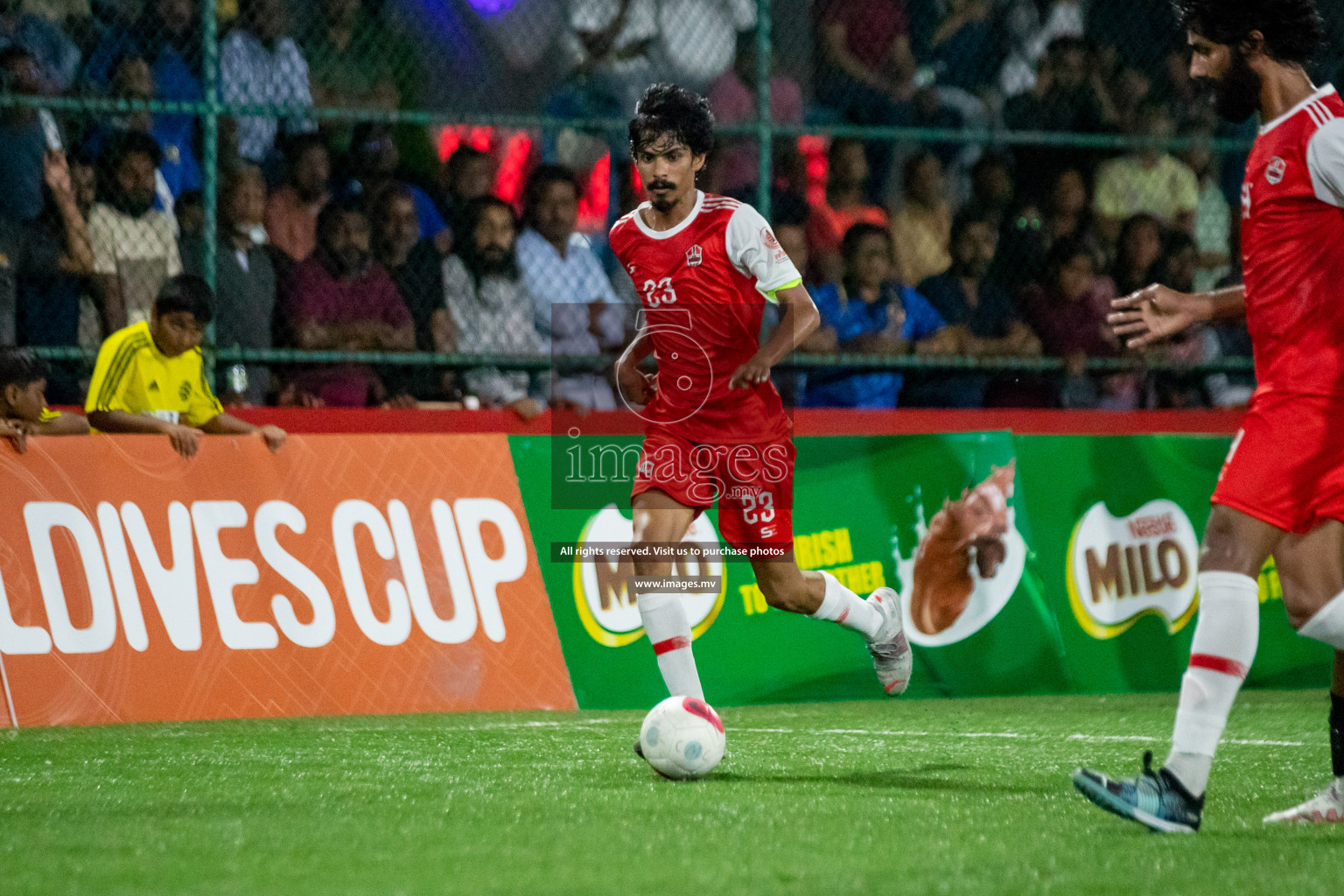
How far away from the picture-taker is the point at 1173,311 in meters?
4.54

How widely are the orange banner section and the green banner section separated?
0.92 ft

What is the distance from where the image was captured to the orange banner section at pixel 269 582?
7.20 metres

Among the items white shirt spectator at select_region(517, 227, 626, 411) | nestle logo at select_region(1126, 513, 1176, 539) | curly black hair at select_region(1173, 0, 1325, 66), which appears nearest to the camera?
curly black hair at select_region(1173, 0, 1325, 66)

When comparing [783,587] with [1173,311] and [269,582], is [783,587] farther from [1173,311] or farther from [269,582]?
[269,582]

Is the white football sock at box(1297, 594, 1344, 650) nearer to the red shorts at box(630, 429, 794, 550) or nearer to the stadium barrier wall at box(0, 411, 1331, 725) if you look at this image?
the red shorts at box(630, 429, 794, 550)

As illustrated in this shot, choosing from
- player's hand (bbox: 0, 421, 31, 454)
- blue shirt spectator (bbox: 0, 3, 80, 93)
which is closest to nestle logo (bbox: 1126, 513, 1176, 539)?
player's hand (bbox: 0, 421, 31, 454)

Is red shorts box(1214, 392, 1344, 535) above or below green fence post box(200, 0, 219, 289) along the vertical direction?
below

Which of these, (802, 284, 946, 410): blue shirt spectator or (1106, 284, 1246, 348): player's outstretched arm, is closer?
(1106, 284, 1246, 348): player's outstretched arm

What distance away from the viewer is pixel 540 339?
9.37 metres

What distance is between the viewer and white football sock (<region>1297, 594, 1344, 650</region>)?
429 centimetres

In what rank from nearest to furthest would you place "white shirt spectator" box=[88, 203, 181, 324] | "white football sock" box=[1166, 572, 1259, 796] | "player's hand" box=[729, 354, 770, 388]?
"white football sock" box=[1166, 572, 1259, 796] < "player's hand" box=[729, 354, 770, 388] < "white shirt spectator" box=[88, 203, 181, 324]

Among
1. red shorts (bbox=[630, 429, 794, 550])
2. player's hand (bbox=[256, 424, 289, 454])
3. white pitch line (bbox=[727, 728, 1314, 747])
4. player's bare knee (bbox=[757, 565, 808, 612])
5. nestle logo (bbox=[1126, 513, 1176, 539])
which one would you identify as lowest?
white pitch line (bbox=[727, 728, 1314, 747])

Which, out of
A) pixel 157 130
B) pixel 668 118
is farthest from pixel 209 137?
pixel 668 118

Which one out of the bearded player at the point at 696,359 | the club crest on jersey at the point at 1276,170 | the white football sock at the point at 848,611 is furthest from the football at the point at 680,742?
the club crest on jersey at the point at 1276,170
